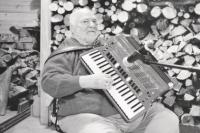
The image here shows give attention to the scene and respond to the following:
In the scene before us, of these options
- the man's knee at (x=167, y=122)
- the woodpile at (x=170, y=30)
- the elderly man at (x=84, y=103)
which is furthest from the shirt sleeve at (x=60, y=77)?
the woodpile at (x=170, y=30)

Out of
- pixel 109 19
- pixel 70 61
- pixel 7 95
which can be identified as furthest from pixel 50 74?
pixel 7 95

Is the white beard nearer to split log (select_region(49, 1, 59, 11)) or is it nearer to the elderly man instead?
the elderly man

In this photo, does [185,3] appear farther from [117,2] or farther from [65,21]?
[65,21]

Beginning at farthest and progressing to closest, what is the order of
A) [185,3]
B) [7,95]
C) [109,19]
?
[7,95] → [109,19] → [185,3]

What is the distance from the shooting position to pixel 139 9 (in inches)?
113

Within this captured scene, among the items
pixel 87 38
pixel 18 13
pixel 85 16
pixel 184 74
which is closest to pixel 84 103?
pixel 87 38

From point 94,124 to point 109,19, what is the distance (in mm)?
1591

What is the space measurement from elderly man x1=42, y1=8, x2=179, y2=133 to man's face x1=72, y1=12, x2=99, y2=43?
74mm

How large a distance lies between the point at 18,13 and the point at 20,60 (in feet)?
2.03

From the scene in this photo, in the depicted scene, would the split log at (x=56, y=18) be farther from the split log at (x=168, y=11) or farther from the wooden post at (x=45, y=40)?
the split log at (x=168, y=11)

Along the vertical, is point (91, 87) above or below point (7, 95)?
above

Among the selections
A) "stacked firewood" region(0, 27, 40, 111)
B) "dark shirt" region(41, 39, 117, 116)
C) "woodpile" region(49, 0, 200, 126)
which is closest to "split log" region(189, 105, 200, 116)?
"woodpile" region(49, 0, 200, 126)

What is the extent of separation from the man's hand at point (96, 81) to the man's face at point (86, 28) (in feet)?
1.14

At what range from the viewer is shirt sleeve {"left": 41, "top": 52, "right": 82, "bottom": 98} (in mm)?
1678
